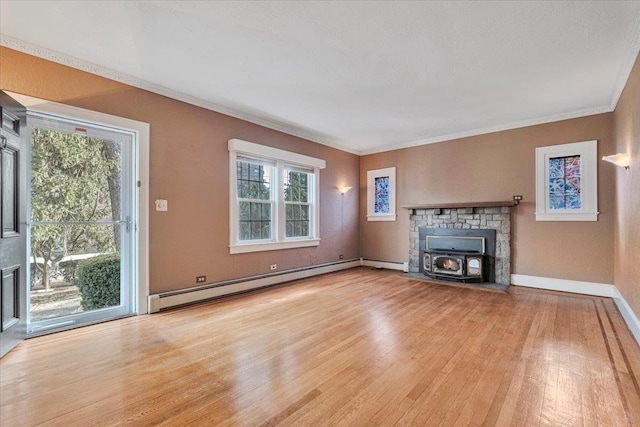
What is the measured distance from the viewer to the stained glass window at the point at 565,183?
4.68 metres

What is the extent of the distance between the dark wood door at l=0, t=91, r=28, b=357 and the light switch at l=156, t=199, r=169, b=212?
121 cm

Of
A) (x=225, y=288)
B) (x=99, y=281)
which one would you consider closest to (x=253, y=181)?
(x=225, y=288)

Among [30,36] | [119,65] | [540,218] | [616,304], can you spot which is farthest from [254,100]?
[616,304]

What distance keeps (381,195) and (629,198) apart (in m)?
4.19

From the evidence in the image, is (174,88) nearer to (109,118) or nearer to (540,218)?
(109,118)

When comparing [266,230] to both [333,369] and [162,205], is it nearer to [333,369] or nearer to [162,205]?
[162,205]

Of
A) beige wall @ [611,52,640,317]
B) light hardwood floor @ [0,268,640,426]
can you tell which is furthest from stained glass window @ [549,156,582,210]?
light hardwood floor @ [0,268,640,426]

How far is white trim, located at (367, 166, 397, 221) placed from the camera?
6738 mm

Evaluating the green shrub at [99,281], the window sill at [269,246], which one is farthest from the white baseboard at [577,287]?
the green shrub at [99,281]

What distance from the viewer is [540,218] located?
4.96 metres

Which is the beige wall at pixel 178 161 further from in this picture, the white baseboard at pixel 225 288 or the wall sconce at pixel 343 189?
the wall sconce at pixel 343 189

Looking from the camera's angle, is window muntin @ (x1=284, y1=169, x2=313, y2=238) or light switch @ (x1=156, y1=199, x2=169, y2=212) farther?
window muntin @ (x1=284, y1=169, x2=313, y2=238)

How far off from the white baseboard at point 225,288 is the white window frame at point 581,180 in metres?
3.96

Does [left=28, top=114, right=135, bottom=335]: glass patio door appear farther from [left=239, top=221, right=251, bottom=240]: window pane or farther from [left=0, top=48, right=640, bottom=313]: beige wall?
[left=239, top=221, right=251, bottom=240]: window pane
